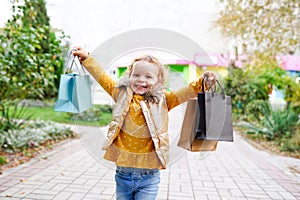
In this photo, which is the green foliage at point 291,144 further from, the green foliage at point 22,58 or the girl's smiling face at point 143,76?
the girl's smiling face at point 143,76

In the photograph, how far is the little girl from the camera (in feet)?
7.06

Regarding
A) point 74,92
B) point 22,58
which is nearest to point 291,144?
point 22,58

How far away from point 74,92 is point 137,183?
78 centimetres

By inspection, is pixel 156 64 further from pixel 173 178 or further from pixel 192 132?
pixel 173 178

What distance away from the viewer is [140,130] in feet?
7.14

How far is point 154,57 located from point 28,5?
3991 mm

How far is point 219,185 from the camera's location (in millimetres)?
4125

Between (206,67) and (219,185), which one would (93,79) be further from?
(219,185)

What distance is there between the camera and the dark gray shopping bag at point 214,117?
2.10 meters

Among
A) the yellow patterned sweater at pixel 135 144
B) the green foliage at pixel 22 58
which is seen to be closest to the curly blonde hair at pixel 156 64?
the yellow patterned sweater at pixel 135 144

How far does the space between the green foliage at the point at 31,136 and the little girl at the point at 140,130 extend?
398cm

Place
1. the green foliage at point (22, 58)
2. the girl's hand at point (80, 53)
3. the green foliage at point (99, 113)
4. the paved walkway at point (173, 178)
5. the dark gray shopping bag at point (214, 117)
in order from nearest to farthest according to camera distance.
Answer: the dark gray shopping bag at point (214, 117) < the girl's hand at point (80, 53) < the green foliage at point (99, 113) < the paved walkway at point (173, 178) < the green foliage at point (22, 58)

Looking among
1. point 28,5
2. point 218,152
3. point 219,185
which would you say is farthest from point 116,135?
point 218,152

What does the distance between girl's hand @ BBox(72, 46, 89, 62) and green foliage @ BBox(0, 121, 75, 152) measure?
3805 mm
